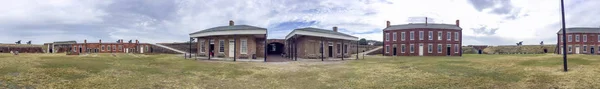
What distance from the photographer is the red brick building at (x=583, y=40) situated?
50406mm

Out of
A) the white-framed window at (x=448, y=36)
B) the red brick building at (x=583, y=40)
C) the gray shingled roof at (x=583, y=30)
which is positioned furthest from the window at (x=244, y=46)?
the gray shingled roof at (x=583, y=30)

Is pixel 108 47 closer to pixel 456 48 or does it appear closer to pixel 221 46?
pixel 221 46

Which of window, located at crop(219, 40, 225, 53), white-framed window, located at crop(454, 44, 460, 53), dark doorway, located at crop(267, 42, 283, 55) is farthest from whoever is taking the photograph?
dark doorway, located at crop(267, 42, 283, 55)

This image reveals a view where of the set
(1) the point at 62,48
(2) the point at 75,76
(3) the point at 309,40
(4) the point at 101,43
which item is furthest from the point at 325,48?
(1) the point at 62,48

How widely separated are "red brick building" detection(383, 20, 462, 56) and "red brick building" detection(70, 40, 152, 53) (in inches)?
1963

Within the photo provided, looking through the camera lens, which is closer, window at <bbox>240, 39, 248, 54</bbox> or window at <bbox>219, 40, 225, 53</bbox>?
window at <bbox>240, 39, 248, 54</bbox>

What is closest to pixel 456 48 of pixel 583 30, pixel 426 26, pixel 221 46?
pixel 426 26

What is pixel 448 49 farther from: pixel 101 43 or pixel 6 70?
pixel 101 43

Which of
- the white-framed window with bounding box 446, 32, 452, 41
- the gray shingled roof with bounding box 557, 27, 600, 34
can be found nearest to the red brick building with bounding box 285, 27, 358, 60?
the white-framed window with bounding box 446, 32, 452, 41

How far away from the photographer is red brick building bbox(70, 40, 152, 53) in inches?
2532

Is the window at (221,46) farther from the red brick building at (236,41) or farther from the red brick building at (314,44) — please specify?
the red brick building at (314,44)

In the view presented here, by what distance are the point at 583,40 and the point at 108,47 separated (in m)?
87.7

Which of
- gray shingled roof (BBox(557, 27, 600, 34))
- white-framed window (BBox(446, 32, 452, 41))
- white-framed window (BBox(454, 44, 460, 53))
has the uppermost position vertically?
gray shingled roof (BBox(557, 27, 600, 34))

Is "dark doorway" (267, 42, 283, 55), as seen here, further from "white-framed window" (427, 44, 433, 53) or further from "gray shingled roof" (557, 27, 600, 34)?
"gray shingled roof" (557, 27, 600, 34)
